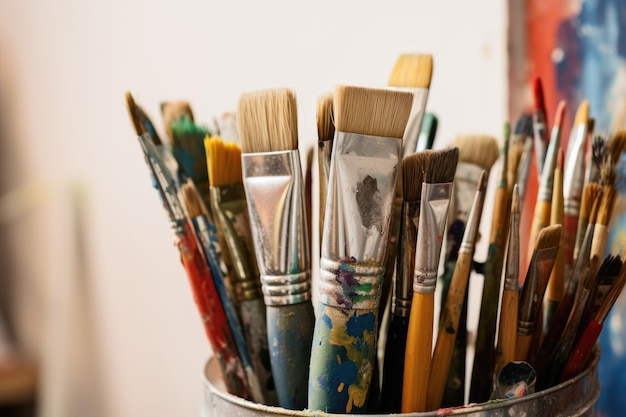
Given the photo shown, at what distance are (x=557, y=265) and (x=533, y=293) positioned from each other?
5 cm

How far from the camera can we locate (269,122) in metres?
0.38

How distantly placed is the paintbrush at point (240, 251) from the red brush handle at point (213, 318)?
0.04ft

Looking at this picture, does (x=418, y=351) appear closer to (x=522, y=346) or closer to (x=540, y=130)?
(x=522, y=346)

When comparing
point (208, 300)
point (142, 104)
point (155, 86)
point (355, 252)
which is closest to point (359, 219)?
point (355, 252)

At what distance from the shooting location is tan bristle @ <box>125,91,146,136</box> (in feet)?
1.36

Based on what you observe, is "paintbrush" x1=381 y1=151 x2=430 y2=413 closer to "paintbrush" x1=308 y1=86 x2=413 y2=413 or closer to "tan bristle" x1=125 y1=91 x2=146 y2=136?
"paintbrush" x1=308 y1=86 x2=413 y2=413

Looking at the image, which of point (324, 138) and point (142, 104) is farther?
point (142, 104)

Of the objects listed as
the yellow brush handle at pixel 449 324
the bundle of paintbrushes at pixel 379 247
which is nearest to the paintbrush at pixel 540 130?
the bundle of paintbrushes at pixel 379 247

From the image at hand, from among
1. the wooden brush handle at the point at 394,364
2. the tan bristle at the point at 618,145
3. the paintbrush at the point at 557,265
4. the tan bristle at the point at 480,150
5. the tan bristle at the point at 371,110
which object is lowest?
the wooden brush handle at the point at 394,364

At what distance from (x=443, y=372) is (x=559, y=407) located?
0.22 feet

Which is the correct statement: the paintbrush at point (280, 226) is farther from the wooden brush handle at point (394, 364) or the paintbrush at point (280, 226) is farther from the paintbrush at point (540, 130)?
the paintbrush at point (540, 130)

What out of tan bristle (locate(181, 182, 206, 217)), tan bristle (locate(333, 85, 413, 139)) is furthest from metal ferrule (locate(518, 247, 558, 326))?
tan bristle (locate(181, 182, 206, 217))

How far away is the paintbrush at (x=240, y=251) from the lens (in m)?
0.42

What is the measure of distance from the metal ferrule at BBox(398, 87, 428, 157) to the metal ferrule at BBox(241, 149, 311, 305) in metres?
0.08
